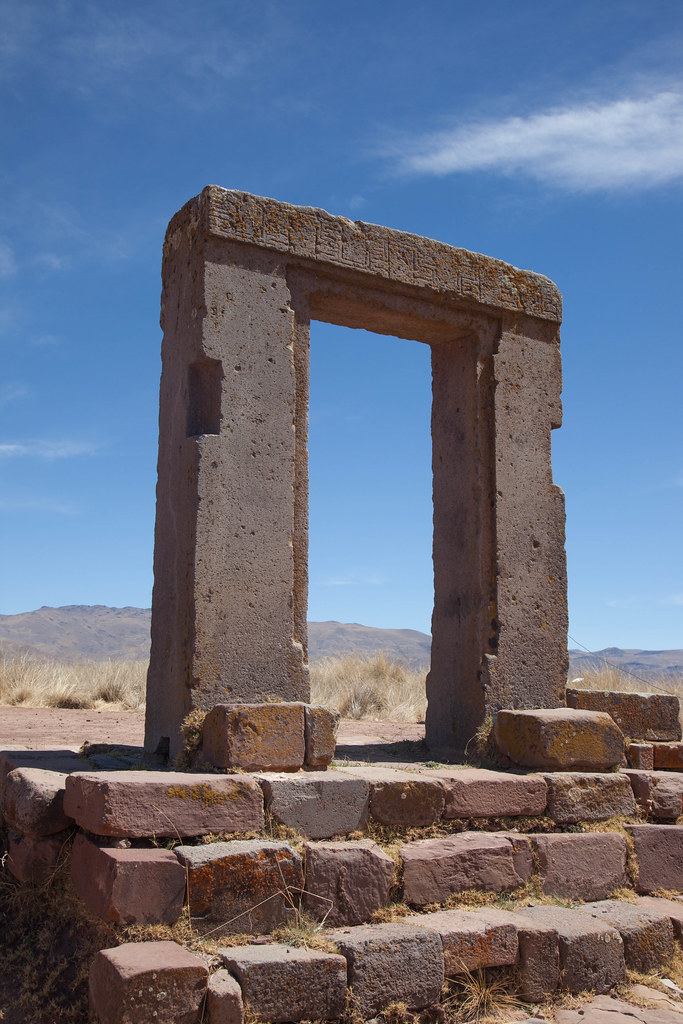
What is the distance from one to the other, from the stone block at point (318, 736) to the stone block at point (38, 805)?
112 cm

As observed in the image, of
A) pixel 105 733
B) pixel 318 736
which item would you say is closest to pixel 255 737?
pixel 318 736

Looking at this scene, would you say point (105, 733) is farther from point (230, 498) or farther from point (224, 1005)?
point (224, 1005)

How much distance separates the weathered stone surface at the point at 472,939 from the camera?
4012 mm

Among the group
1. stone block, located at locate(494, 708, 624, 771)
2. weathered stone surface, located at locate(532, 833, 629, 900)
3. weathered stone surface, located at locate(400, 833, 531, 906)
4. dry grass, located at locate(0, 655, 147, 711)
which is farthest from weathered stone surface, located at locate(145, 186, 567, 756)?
dry grass, located at locate(0, 655, 147, 711)

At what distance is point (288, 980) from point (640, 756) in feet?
9.21

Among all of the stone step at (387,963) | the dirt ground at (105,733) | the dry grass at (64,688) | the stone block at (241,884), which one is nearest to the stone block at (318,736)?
the stone block at (241,884)

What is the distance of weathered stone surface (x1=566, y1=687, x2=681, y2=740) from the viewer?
5688mm

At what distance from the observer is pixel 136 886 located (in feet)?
11.8

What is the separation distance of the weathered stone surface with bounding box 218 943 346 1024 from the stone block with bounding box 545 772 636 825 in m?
1.67

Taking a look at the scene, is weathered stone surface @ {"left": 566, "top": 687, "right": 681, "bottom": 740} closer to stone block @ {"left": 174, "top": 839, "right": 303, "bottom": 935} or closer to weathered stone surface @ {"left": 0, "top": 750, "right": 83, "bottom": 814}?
stone block @ {"left": 174, "top": 839, "right": 303, "bottom": 935}

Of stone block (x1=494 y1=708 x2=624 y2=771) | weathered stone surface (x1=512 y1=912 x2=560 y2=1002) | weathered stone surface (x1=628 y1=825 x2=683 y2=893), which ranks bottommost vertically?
weathered stone surface (x1=512 y1=912 x2=560 y2=1002)

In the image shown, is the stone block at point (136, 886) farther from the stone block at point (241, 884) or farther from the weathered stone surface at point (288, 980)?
the weathered stone surface at point (288, 980)

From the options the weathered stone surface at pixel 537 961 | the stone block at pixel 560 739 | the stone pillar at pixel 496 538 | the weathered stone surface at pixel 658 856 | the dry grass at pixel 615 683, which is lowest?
the weathered stone surface at pixel 537 961

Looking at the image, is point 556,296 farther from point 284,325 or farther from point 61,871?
point 61,871
